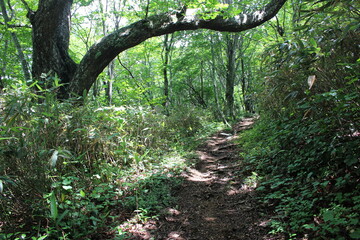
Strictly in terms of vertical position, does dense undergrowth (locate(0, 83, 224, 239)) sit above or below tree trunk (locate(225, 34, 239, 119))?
below

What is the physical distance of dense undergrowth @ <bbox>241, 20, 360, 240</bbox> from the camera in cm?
203

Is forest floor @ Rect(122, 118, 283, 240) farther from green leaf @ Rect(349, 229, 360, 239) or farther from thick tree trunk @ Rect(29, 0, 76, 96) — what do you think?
thick tree trunk @ Rect(29, 0, 76, 96)

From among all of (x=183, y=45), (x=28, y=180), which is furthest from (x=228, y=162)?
(x=183, y=45)

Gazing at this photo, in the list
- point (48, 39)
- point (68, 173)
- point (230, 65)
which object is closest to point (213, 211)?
point (68, 173)

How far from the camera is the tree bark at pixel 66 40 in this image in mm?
4965

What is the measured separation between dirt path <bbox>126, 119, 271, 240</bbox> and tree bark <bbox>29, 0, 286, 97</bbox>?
3.26m

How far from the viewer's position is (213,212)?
9.86 ft

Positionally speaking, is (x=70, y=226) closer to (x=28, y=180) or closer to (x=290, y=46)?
(x=28, y=180)

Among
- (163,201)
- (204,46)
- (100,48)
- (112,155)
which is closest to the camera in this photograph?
(163,201)

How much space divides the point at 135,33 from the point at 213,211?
168 inches

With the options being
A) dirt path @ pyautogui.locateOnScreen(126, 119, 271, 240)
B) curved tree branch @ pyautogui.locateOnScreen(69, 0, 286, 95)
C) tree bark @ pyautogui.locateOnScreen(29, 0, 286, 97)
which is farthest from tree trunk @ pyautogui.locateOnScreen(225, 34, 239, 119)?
dirt path @ pyautogui.locateOnScreen(126, 119, 271, 240)

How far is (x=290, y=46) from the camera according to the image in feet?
10.6

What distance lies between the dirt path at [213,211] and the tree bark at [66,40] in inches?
129

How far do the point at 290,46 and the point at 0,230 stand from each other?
4.33 meters
